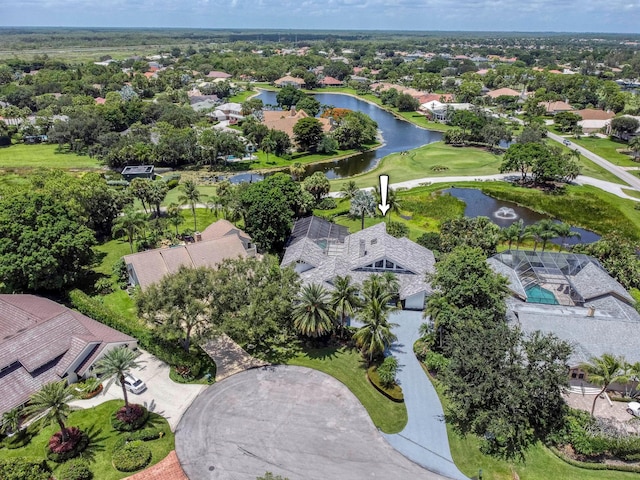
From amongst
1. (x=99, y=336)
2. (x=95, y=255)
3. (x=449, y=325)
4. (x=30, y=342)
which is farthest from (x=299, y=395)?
(x=95, y=255)

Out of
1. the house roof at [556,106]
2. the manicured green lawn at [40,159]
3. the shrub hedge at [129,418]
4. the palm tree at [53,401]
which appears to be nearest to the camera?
the palm tree at [53,401]

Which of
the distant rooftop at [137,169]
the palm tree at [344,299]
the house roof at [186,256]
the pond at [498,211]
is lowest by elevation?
the pond at [498,211]

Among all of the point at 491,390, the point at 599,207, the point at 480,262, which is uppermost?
the point at 480,262

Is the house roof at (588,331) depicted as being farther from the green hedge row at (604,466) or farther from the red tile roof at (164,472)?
the red tile roof at (164,472)

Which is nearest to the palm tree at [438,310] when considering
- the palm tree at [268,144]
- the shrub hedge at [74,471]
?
the shrub hedge at [74,471]

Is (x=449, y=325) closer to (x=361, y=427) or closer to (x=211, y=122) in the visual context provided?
(x=361, y=427)

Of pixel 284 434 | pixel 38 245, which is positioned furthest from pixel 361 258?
pixel 38 245
